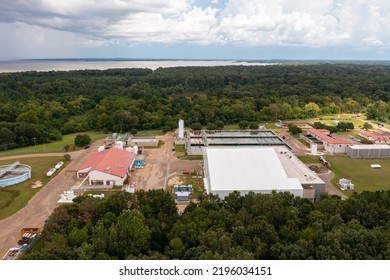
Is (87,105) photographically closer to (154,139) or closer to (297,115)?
(154,139)

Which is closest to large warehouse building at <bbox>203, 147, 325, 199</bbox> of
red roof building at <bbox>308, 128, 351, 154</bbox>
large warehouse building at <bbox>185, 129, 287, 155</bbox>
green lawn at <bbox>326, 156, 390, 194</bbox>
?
green lawn at <bbox>326, 156, 390, 194</bbox>

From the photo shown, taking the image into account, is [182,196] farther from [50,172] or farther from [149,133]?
[149,133]

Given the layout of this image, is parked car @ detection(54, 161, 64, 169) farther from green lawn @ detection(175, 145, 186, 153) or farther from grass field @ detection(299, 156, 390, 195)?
grass field @ detection(299, 156, 390, 195)

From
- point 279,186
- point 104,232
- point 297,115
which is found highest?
point 104,232

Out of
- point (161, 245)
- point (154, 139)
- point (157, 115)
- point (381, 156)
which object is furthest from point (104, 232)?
point (157, 115)

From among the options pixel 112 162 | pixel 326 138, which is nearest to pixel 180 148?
pixel 112 162

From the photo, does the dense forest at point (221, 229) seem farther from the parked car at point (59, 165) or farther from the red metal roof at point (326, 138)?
the red metal roof at point (326, 138)

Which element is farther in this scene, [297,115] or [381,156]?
[297,115]
